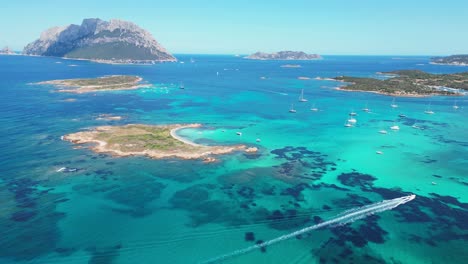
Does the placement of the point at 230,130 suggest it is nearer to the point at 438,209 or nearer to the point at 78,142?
the point at 78,142

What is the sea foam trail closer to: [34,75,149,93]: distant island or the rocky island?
the rocky island

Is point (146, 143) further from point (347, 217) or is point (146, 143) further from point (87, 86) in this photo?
point (87, 86)

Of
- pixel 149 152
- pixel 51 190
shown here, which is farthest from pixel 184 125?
pixel 51 190

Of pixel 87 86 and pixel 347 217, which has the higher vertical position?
pixel 87 86

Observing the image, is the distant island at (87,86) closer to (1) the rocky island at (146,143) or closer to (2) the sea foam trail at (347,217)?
(1) the rocky island at (146,143)

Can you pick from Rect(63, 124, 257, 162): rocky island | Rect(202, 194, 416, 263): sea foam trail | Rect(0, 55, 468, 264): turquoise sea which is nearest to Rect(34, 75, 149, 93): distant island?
Rect(0, 55, 468, 264): turquoise sea

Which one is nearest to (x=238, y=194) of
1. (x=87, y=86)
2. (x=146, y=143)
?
(x=146, y=143)

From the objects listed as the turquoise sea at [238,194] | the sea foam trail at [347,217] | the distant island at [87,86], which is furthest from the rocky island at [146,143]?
the distant island at [87,86]
